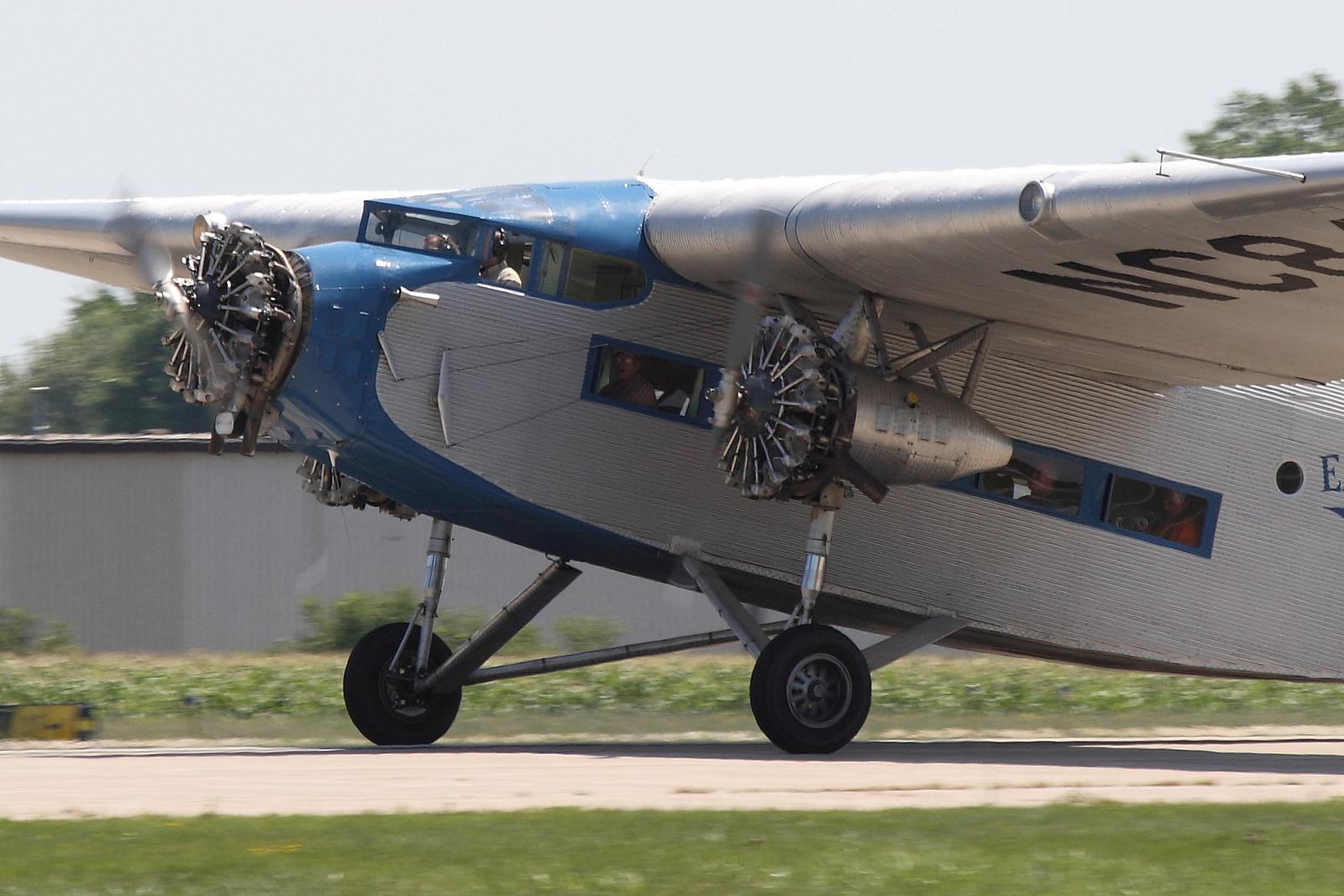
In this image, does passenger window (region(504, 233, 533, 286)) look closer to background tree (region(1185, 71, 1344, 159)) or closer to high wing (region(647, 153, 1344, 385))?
high wing (region(647, 153, 1344, 385))

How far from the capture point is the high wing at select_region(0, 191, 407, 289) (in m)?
21.0

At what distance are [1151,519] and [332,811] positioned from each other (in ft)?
34.9

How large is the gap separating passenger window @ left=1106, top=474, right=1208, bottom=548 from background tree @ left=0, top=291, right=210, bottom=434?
→ 49.7m

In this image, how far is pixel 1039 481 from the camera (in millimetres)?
18688

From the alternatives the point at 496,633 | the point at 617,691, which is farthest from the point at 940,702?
the point at 496,633

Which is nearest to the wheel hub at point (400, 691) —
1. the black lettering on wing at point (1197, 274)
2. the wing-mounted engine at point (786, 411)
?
the wing-mounted engine at point (786, 411)

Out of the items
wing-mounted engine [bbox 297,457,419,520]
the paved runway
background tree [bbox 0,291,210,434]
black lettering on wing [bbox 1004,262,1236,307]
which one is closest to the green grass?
wing-mounted engine [bbox 297,457,419,520]

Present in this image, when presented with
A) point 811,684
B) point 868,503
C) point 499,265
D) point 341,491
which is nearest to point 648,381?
point 499,265

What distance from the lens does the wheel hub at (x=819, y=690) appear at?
16.2 m

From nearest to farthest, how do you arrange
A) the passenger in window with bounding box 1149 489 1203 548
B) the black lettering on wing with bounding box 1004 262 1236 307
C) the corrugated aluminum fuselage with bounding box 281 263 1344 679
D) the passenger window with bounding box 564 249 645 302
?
the black lettering on wing with bounding box 1004 262 1236 307
the corrugated aluminum fuselage with bounding box 281 263 1344 679
the passenger window with bounding box 564 249 645 302
the passenger in window with bounding box 1149 489 1203 548

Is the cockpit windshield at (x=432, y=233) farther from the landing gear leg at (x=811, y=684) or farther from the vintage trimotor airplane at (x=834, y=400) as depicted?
the landing gear leg at (x=811, y=684)

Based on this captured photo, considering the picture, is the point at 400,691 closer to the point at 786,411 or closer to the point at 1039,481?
the point at 786,411

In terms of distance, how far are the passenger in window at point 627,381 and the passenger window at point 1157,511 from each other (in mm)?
5142

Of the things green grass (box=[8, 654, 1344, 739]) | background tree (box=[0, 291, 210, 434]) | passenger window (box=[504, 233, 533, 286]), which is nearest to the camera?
passenger window (box=[504, 233, 533, 286])
